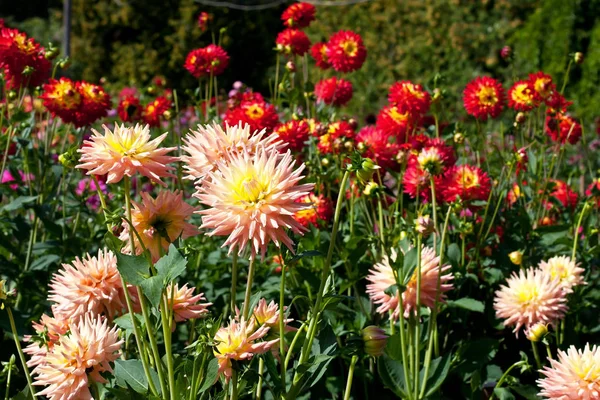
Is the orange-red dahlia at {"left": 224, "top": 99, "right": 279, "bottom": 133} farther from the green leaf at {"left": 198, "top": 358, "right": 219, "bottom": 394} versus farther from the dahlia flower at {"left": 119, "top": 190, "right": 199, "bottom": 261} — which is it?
the green leaf at {"left": 198, "top": 358, "right": 219, "bottom": 394}

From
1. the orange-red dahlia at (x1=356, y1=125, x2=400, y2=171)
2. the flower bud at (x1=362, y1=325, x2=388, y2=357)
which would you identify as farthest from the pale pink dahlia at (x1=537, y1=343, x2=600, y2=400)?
the orange-red dahlia at (x1=356, y1=125, x2=400, y2=171)

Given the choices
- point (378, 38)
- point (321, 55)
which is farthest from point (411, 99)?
point (378, 38)

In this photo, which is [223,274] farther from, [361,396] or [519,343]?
[519,343]

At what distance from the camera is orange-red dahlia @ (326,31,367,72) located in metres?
2.64

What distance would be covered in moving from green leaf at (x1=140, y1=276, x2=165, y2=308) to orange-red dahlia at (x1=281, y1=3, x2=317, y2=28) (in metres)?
1.90

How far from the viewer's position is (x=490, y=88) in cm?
238

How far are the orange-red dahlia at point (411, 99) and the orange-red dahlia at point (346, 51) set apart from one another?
42 centimetres

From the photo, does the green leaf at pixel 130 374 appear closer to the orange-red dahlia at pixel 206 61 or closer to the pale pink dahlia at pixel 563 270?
the pale pink dahlia at pixel 563 270

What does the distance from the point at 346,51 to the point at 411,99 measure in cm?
51

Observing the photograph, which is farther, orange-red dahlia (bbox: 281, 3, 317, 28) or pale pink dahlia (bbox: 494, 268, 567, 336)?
orange-red dahlia (bbox: 281, 3, 317, 28)

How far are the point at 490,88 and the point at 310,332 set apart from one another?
147 centimetres

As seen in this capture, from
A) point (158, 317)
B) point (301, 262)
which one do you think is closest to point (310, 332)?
point (158, 317)

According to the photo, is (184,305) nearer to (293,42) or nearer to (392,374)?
(392,374)

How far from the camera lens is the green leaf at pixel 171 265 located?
1028mm
